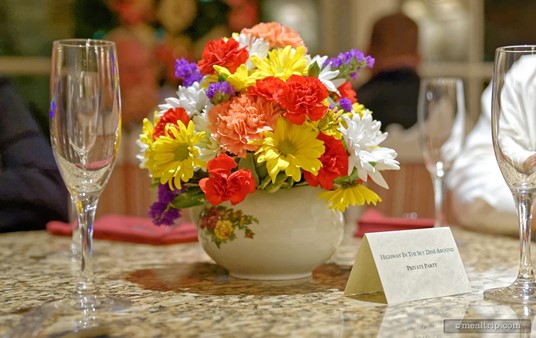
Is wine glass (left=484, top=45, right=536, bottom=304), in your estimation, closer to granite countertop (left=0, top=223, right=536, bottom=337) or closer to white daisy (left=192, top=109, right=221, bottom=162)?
granite countertop (left=0, top=223, right=536, bottom=337)

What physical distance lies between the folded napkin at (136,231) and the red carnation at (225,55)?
460 mm

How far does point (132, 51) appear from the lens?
10.5ft

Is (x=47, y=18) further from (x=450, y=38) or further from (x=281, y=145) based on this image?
(x=281, y=145)

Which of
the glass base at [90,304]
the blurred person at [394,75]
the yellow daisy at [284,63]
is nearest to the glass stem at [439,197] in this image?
the yellow daisy at [284,63]

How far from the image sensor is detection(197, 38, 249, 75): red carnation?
1.04m

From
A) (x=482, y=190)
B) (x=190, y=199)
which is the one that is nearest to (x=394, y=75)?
(x=482, y=190)

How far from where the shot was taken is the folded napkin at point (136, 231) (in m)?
1.44

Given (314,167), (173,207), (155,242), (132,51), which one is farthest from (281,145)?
(132,51)

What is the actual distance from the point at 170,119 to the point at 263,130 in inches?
5.6

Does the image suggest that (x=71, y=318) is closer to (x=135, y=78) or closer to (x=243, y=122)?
(x=243, y=122)

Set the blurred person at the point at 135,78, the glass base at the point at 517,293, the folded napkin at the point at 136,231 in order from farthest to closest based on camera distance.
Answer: the blurred person at the point at 135,78 → the folded napkin at the point at 136,231 → the glass base at the point at 517,293

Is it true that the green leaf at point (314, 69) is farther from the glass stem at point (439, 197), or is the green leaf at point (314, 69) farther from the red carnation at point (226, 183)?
the glass stem at point (439, 197)

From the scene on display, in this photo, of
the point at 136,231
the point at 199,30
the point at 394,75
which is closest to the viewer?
the point at 136,231

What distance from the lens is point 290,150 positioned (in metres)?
0.98
